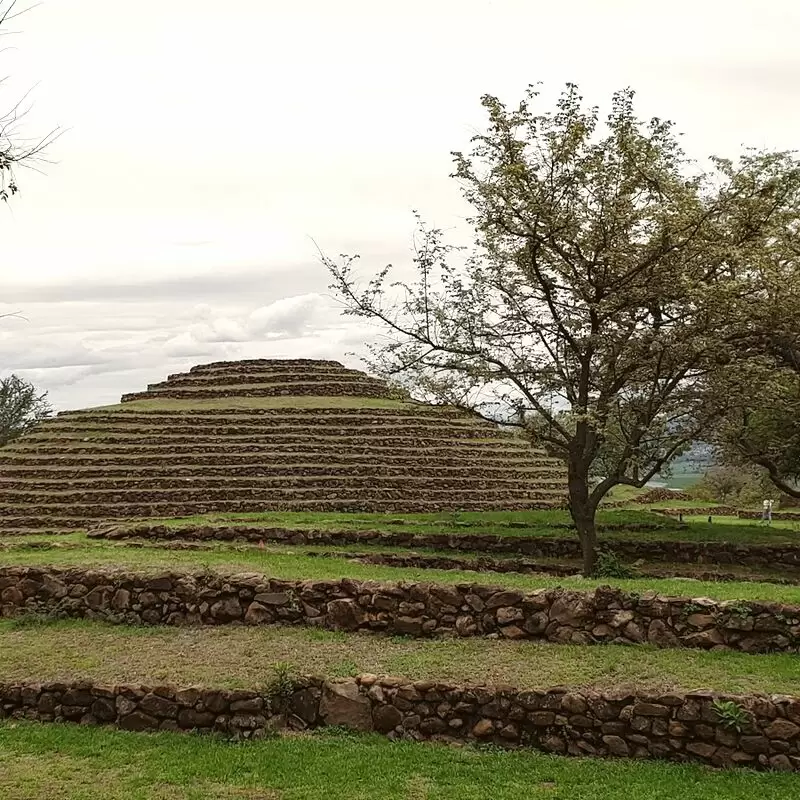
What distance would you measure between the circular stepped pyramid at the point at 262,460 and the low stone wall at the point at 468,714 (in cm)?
1530

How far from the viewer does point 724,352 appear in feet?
57.6

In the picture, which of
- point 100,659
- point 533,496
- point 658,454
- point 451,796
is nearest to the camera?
point 451,796

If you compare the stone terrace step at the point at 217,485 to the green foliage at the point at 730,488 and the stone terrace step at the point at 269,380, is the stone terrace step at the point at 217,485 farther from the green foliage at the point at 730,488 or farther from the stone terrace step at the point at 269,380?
the green foliage at the point at 730,488

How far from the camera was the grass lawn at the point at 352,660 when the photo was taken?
9359mm

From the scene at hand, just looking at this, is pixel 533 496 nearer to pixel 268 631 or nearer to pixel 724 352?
pixel 724 352

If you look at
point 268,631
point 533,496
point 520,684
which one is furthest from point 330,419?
point 520,684

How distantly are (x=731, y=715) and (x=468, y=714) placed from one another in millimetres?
2792

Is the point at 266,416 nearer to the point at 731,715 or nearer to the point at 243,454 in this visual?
the point at 243,454

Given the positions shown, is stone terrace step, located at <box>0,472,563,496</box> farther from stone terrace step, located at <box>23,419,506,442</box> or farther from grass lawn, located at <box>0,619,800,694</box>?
grass lawn, located at <box>0,619,800,694</box>

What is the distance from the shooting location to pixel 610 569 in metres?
16.8

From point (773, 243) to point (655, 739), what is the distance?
1498 cm

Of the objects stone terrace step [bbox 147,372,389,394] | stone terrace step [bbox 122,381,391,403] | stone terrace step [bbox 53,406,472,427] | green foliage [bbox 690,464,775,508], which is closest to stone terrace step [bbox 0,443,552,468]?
stone terrace step [bbox 53,406,472,427]

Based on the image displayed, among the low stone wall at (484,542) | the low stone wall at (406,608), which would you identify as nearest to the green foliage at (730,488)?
the low stone wall at (484,542)

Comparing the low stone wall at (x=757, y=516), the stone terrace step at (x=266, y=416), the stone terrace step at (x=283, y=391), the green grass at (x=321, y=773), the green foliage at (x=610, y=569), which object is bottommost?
the green grass at (x=321, y=773)
